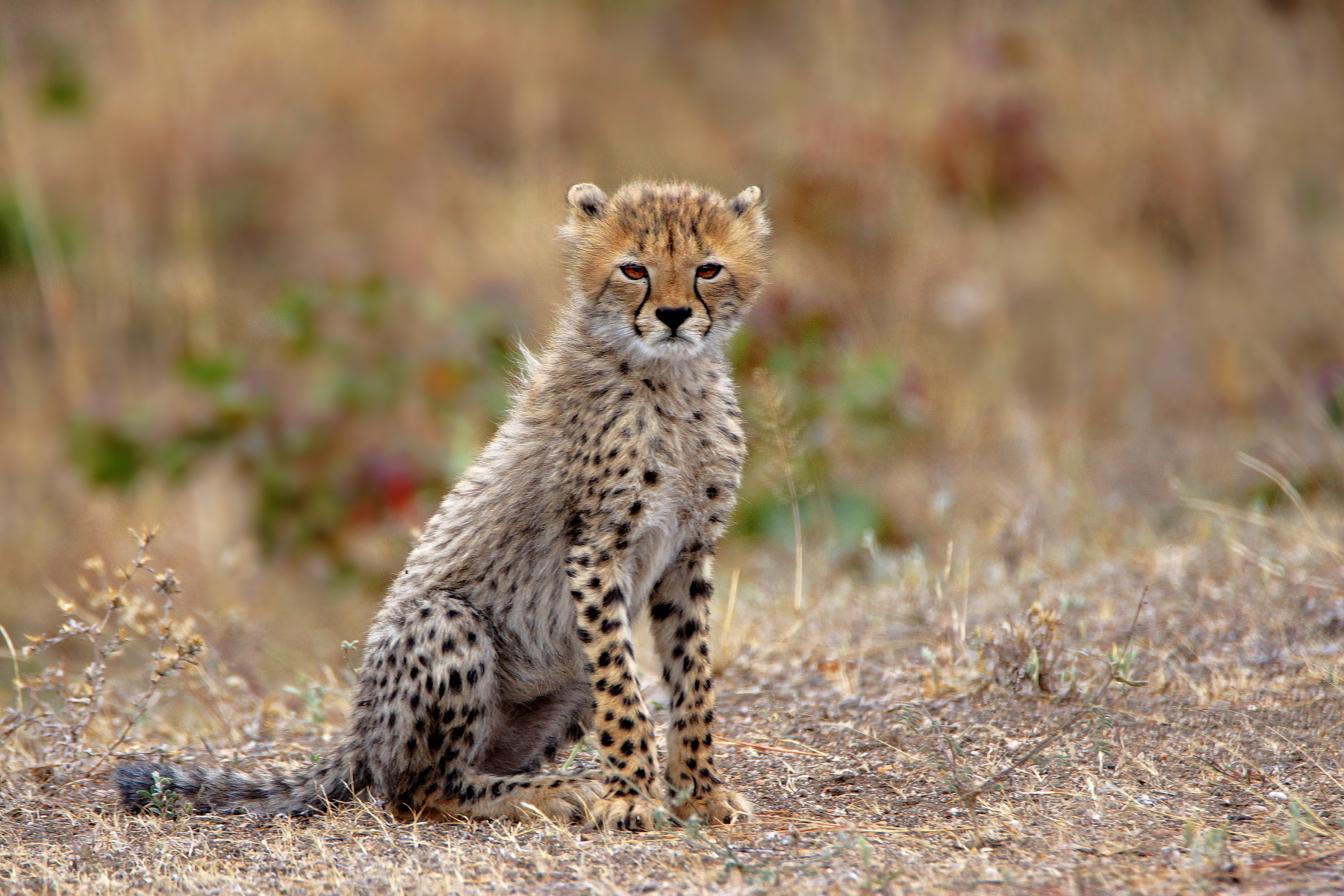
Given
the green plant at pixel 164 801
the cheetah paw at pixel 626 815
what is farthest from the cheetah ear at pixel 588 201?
the green plant at pixel 164 801

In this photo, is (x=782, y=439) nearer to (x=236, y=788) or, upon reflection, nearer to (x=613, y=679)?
(x=613, y=679)

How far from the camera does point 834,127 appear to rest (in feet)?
39.4

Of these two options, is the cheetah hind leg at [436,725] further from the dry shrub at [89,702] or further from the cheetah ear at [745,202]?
the cheetah ear at [745,202]

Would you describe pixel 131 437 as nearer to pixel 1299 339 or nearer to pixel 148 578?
pixel 148 578

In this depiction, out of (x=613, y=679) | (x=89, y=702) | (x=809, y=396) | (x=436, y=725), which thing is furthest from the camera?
(x=809, y=396)

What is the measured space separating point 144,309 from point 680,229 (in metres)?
8.95

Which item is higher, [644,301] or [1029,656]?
[644,301]

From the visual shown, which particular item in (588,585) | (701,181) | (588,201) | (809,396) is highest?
(701,181)

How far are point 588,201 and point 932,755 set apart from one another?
1.84 meters

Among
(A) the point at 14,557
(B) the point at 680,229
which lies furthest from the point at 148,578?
(B) the point at 680,229

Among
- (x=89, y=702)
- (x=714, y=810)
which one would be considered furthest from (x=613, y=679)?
(x=89, y=702)

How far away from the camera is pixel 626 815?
3580mm

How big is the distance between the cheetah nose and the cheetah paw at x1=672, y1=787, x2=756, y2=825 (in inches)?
48.3

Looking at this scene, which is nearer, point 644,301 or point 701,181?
point 644,301
